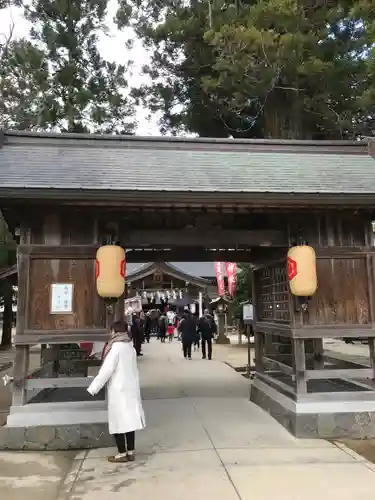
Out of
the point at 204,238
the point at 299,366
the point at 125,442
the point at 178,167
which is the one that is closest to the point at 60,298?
the point at 125,442

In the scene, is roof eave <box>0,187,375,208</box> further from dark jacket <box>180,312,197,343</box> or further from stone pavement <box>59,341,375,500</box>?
dark jacket <box>180,312,197,343</box>

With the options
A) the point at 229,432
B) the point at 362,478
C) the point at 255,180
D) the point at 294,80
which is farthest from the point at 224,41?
the point at 362,478

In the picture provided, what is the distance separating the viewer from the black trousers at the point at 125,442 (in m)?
5.29

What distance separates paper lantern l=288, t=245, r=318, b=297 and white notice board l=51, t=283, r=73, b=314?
310 cm

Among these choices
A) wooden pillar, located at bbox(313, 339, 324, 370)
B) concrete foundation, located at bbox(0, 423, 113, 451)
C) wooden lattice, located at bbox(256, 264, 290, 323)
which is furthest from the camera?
wooden pillar, located at bbox(313, 339, 324, 370)

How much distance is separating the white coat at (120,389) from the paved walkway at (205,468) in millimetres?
472

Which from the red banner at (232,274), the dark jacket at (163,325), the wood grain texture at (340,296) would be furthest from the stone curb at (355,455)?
the dark jacket at (163,325)

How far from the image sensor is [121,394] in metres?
5.25

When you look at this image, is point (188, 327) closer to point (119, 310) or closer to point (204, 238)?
point (204, 238)

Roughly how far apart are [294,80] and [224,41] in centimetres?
254

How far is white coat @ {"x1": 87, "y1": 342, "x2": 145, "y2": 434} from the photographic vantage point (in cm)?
518

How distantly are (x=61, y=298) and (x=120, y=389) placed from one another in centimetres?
161

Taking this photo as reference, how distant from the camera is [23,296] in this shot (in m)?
6.03

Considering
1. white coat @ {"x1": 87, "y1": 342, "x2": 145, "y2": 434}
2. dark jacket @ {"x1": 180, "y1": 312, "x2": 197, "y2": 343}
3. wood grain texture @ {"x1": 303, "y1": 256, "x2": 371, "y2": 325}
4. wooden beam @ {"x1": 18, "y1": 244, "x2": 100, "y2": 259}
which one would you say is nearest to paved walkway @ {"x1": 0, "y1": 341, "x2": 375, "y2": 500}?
white coat @ {"x1": 87, "y1": 342, "x2": 145, "y2": 434}
